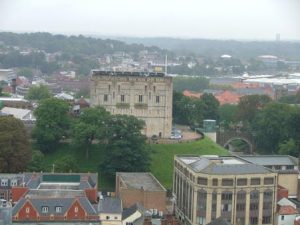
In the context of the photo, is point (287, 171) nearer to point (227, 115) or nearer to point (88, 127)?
point (88, 127)

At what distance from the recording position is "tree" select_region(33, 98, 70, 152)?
46.6 metres

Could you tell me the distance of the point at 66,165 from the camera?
139 feet

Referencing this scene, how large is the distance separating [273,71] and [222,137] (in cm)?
11239

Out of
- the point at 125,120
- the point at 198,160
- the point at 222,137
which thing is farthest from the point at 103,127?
the point at 222,137

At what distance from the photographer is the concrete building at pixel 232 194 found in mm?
36500

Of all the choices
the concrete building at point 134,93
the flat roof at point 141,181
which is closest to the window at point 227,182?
the flat roof at point 141,181

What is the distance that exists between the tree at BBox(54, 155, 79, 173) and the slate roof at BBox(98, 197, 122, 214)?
766cm

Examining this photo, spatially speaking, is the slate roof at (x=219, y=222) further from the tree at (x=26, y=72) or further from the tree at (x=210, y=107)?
the tree at (x=26, y=72)

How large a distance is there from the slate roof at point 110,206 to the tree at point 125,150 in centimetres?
838

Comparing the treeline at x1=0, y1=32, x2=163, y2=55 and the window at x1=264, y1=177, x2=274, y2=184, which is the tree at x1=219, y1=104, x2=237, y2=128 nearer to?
the window at x1=264, y1=177, x2=274, y2=184

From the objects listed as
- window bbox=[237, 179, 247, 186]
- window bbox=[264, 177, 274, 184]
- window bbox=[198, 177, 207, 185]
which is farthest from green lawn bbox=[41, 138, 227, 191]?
window bbox=[264, 177, 274, 184]

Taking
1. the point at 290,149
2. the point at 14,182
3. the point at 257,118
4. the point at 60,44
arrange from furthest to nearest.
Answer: the point at 60,44 < the point at 257,118 < the point at 290,149 < the point at 14,182

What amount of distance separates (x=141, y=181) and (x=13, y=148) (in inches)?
323

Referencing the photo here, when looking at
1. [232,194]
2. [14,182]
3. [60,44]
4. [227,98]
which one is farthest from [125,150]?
[60,44]
